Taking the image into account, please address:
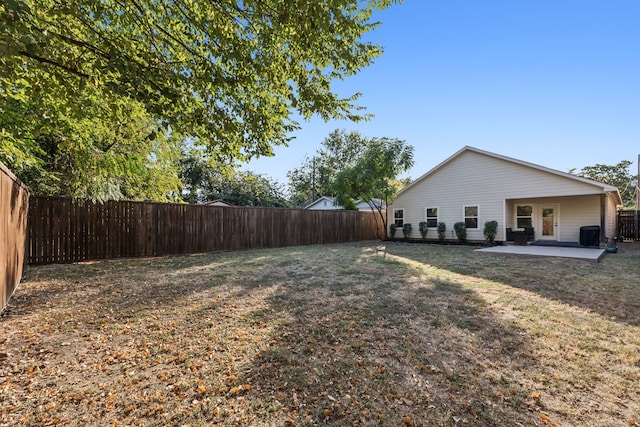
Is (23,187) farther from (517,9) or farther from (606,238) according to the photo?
(606,238)

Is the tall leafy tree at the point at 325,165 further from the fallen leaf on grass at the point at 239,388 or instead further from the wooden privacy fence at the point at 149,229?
the fallen leaf on grass at the point at 239,388

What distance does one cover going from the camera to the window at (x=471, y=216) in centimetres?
1413

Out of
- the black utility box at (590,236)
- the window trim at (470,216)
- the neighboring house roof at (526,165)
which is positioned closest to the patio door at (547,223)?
the black utility box at (590,236)

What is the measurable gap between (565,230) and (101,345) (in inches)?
673

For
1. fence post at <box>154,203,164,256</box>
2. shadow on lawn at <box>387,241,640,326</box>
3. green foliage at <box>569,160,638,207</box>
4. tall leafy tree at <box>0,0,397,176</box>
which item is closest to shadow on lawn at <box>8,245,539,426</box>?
shadow on lawn at <box>387,241,640,326</box>

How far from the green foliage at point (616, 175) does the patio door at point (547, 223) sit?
3653 centimetres

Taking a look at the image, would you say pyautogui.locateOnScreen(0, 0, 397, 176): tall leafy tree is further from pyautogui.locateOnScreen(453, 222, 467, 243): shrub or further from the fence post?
pyautogui.locateOnScreen(453, 222, 467, 243): shrub

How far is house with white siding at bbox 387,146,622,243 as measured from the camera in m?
12.0

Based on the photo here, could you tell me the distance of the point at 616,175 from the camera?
3922cm

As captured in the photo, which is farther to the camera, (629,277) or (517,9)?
(517,9)

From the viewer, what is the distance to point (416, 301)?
4.39 metres

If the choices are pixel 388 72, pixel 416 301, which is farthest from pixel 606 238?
pixel 416 301

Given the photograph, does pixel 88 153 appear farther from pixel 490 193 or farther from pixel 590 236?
pixel 590 236

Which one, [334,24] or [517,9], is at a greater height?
[517,9]
